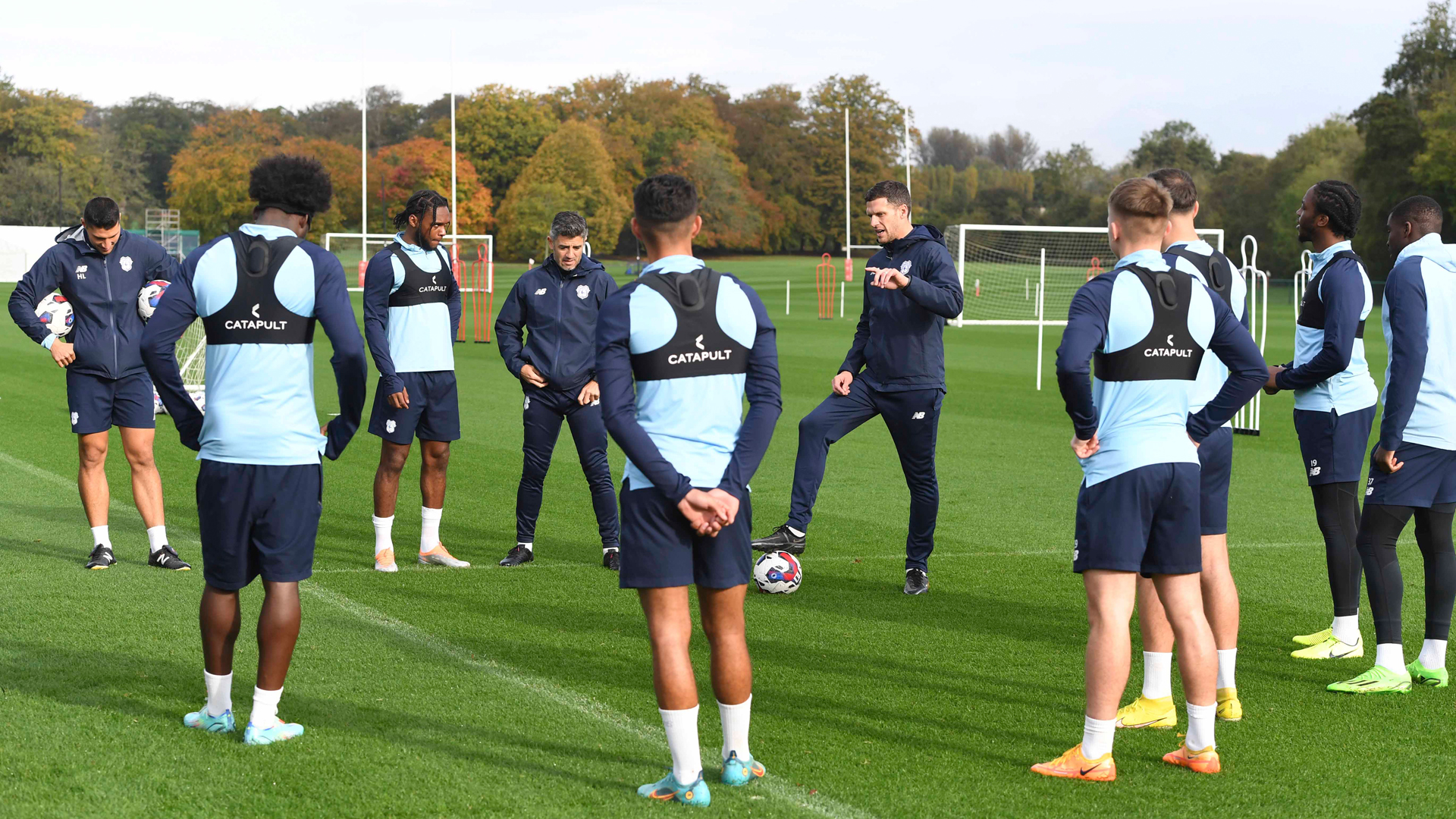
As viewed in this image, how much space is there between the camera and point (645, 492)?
13.2ft

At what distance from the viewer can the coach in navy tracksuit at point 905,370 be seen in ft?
24.4

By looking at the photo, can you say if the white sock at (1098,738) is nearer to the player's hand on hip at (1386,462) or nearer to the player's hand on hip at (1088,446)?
the player's hand on hip at (1088,446)

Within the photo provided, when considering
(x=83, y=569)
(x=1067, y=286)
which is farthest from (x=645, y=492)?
(x=1067, y=286)

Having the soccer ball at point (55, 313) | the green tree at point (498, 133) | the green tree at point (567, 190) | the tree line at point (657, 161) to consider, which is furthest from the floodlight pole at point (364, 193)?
the soccer ball at point (55, 313)

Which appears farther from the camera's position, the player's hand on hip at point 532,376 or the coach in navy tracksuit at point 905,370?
the player's hand on hip at point 532,376

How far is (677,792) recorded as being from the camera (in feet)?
13.6

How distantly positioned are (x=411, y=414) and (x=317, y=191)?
323 cm

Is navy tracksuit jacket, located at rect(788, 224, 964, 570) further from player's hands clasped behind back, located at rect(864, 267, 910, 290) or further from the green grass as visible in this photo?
the green grass

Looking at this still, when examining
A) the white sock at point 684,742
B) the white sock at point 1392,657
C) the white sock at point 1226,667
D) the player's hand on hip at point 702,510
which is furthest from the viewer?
the white sock at point 1392,657

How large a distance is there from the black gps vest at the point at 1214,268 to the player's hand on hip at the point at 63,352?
230 inches

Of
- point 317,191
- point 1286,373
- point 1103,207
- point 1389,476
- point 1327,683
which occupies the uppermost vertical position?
point 1103,207

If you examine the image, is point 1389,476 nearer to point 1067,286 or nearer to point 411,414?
point 411,414

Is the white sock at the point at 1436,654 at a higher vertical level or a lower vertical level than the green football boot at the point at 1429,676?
higher

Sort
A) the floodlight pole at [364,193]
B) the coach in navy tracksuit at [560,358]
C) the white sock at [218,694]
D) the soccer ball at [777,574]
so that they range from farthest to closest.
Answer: the floodlight pole at [364,193] < the coach in navy tracksuit at [560,358] < the soccer ball at [777,574] < the white sock at [218,694]
